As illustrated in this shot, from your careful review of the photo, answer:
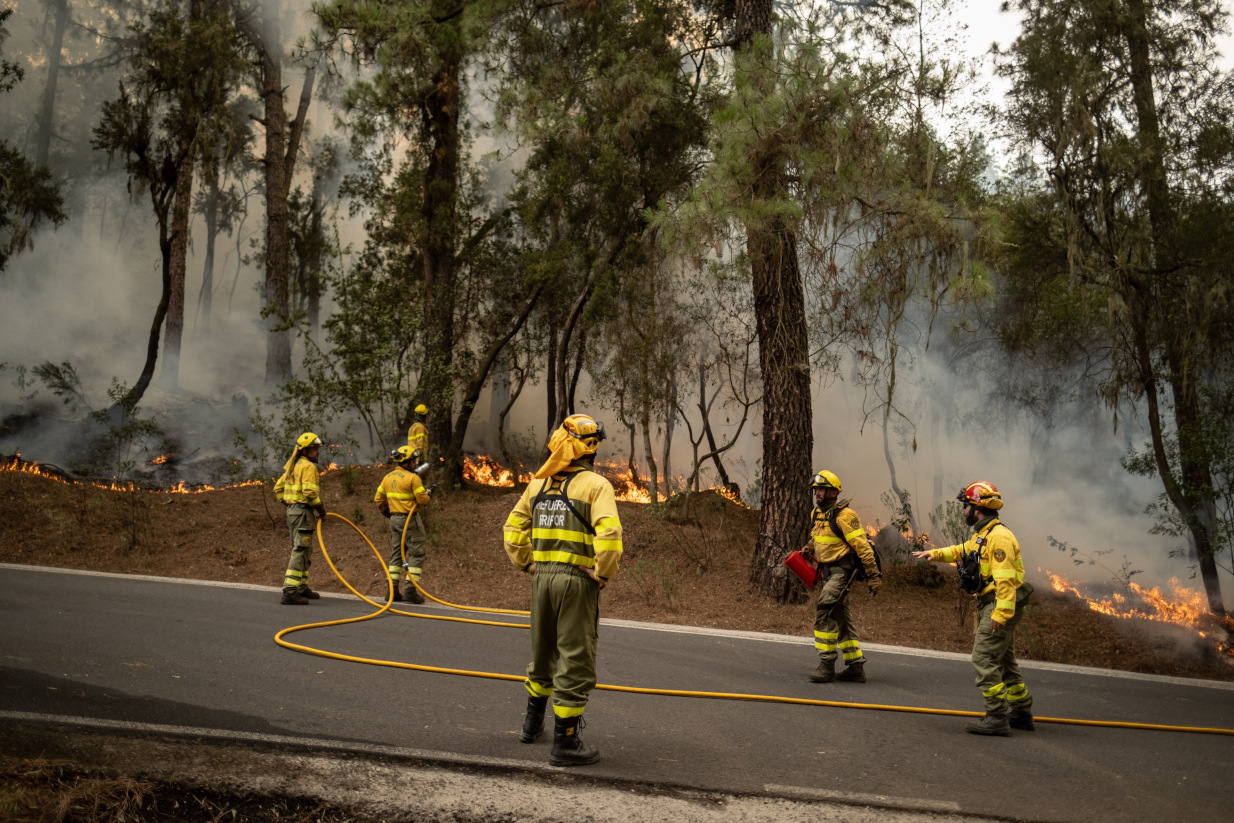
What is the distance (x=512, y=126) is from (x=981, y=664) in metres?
10.9

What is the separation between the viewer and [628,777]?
4.43m

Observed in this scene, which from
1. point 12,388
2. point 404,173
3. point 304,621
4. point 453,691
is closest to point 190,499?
point 12,388

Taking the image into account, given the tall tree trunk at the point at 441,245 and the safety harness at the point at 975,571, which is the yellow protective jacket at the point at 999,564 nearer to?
the safety harness at the point at 975,571

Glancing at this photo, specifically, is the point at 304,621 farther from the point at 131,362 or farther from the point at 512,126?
the point at 131,362

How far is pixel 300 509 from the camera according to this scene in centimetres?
941

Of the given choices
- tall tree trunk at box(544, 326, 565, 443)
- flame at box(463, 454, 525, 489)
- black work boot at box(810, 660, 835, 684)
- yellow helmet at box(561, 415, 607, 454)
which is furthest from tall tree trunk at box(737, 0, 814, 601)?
flame at box(463, 454, 525, 489)

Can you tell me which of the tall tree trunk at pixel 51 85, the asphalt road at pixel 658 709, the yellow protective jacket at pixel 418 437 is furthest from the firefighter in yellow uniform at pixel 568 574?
the tall tree trunk at pixel 51 85

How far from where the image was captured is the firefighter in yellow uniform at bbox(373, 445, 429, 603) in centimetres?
990

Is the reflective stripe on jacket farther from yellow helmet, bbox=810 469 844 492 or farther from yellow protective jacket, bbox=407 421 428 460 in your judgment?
yellow protective jacket, bbox=407 421 428 460

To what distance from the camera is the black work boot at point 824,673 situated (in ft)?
23.5

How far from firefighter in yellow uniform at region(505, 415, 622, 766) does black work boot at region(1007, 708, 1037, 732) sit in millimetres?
3344

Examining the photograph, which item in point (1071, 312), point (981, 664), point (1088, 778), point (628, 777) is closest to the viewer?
point (628, 777)

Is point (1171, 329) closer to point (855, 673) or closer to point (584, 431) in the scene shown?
point (855, 673)

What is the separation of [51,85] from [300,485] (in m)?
18.4
